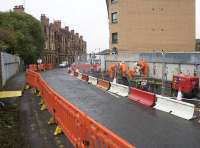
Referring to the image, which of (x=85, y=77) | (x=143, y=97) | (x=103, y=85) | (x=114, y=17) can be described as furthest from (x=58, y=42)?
(x=143, y=97)

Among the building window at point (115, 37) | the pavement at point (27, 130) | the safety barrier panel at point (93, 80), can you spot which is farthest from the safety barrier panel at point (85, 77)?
the building window at point (115, 37)

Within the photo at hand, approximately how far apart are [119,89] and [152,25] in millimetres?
35668

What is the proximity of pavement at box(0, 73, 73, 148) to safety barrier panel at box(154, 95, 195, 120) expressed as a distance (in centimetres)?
511

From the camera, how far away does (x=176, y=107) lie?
1448 cm

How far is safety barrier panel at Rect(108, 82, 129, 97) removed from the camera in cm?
2092

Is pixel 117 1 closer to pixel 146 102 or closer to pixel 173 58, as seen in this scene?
pixel 173 58

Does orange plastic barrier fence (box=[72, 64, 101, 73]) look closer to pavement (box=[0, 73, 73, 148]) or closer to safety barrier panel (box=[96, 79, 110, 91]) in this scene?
safety barrier panel (box=[96, 79, 110, 91])

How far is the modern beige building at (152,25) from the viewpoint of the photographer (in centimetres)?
5503

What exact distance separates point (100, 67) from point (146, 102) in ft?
92.5

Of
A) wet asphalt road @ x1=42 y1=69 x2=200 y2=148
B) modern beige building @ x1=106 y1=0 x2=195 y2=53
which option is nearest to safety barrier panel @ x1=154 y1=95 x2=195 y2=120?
wet asphalt road @ x1=42 y1=69 x2=200 y2=148

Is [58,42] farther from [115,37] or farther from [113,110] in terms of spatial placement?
[113,110]

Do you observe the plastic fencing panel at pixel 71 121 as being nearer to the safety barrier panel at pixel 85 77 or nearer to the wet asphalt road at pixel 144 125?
the wet asphalt road at pixel 144 125

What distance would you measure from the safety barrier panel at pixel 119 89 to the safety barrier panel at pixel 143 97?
3.29 feet

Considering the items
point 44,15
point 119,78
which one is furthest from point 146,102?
point 44,15
